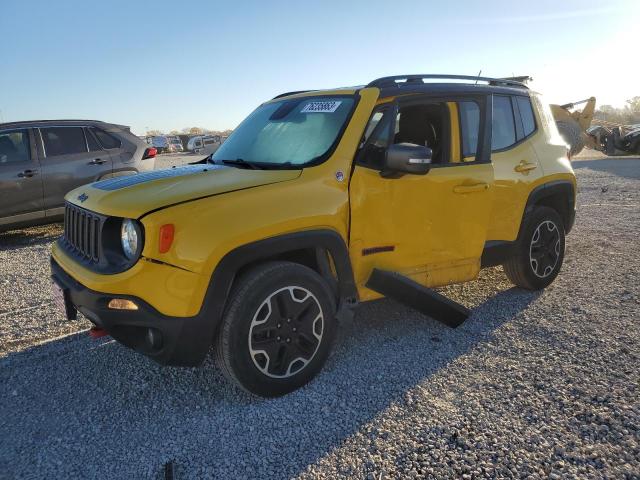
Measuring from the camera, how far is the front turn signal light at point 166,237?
8.71 feet

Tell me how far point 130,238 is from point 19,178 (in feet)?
18.7

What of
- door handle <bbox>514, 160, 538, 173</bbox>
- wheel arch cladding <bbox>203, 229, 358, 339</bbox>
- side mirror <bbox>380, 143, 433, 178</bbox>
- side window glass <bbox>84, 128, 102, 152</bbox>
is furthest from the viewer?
side window glass <bbox>84, 128, 102, 152</bbox>

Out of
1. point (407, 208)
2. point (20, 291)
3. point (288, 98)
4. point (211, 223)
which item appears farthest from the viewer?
point (20, 291)

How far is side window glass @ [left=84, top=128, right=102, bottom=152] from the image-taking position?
801 centimetres

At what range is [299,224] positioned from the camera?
304 cm

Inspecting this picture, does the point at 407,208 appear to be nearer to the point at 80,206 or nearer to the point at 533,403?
the point at 533,403

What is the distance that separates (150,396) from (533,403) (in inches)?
93.0

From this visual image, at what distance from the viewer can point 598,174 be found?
598 inches

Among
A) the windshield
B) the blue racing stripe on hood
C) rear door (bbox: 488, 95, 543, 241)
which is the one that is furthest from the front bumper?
rear door (bbox: 488, 95, 543, 241)

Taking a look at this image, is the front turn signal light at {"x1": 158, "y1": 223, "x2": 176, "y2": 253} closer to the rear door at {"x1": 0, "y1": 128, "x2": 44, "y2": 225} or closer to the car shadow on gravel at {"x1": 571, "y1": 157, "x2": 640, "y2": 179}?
the rear door at {"x1": 0, "y1": 128, "x2": 44, "y2": 225}

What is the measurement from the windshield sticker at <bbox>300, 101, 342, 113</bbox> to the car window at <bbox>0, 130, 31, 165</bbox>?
5.60m

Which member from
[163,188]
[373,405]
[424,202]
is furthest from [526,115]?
[163,188]

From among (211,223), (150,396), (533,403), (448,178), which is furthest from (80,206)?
(533,403)

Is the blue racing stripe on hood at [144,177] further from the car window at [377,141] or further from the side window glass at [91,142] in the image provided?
the side window glass at [91,142]
